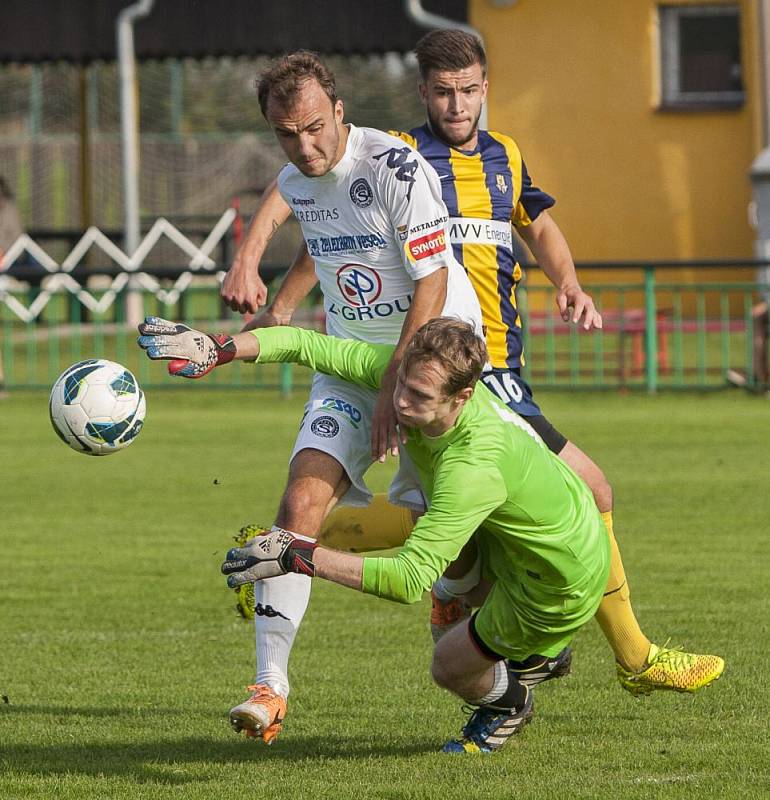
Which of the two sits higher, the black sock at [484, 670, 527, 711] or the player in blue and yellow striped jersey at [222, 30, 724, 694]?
the player in blue and yellow striped jersey at [222, 30, 724, 694]

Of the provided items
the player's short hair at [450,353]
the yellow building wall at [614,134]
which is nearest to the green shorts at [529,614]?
the player's short hair at [450,353]

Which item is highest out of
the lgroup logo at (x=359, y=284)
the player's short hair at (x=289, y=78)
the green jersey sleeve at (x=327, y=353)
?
the player's short hair at (x=289, y=78)

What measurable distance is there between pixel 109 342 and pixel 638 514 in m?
12.8

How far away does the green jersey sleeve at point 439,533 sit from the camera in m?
4.74

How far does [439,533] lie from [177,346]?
1.05m

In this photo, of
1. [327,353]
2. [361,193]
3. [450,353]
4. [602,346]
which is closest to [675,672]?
[327,353]

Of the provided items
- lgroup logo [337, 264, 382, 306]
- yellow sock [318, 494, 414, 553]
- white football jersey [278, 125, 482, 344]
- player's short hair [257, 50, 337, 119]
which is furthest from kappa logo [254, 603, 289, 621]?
player's short hair [257, 50, 337, 119]

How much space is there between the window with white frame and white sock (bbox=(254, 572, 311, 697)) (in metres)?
20.2

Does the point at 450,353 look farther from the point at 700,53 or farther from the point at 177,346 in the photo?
the point at 700,53

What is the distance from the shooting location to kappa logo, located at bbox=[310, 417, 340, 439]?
5.83 m

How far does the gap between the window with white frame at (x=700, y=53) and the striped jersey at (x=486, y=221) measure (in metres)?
19.0

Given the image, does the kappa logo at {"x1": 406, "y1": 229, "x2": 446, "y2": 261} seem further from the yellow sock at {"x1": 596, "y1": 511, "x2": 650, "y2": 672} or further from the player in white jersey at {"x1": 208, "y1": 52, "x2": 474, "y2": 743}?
the yellow sock at {"x1": 596, "y1": 511, "x2": 650, "y2": 672}

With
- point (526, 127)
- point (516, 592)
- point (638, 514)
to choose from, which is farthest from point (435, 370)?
point (526, 127)

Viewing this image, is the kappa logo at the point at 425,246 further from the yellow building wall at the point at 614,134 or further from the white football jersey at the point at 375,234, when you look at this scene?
the yellow building wall at the point at 614,134
